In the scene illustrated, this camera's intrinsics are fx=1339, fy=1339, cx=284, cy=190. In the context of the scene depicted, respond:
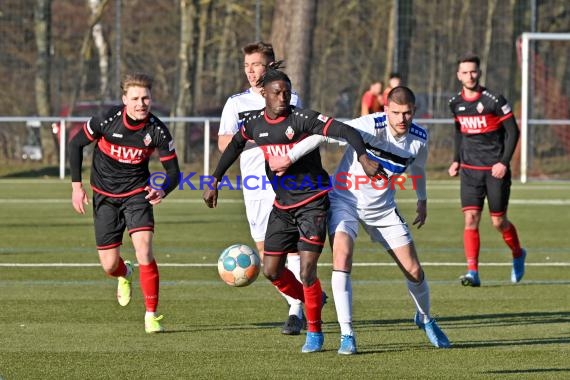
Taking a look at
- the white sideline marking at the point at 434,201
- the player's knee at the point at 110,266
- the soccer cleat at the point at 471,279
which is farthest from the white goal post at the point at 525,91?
the player's knee at the point at 110,266

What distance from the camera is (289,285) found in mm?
9148

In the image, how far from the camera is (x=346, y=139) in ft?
27.0

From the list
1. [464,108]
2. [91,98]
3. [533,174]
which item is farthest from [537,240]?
[91,98]

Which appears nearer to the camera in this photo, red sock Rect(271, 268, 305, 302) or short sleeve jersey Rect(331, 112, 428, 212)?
short sleeve jersey Rect(331, 112, 428, 212)

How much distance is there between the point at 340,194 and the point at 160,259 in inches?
228

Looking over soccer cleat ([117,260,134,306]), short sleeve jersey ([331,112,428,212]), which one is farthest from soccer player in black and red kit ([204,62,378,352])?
soccer cleat ([117,260,134,306])

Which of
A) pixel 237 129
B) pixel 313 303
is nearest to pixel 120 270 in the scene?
pixel 237 129

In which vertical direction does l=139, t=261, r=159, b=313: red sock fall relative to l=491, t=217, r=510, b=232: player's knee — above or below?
below

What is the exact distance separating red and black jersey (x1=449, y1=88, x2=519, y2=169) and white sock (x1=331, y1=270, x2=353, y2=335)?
4.30 meters

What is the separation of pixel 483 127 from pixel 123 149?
429 centimetres

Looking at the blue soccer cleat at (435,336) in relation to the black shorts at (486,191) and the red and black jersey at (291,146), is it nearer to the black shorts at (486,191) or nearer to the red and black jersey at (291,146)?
the red and black jersey at (291,146)

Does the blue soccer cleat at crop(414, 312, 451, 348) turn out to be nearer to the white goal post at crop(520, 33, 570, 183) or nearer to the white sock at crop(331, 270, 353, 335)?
the white sock at crop(331, 270, 353, 335)

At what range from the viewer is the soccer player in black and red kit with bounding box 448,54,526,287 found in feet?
40.4

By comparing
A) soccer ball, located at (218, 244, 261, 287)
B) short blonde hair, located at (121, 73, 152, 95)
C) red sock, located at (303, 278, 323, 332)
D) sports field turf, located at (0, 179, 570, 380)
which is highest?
short blonde hair, located at (121, 73, 152, 95)
